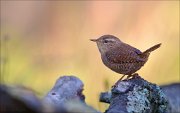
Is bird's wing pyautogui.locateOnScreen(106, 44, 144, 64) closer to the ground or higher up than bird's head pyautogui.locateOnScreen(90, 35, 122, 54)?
closer to the ground

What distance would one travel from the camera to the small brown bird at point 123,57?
3.51 m

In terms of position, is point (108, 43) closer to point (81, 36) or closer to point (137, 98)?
point (137, 98)

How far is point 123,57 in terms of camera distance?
3652 millimetres

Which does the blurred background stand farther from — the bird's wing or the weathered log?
the weathered log

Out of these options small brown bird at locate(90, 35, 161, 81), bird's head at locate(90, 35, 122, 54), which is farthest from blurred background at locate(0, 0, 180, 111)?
small brown bird at locate(90, 35, 161, 81)

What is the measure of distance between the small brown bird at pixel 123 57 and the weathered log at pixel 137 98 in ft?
2.40

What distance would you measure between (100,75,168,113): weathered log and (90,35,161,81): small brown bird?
0.73 metres

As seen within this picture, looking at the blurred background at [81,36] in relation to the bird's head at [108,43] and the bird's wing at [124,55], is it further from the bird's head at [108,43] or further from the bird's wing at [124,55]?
the bird's wing at [124,55]

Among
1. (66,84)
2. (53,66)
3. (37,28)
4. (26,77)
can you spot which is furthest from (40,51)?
(66,84)

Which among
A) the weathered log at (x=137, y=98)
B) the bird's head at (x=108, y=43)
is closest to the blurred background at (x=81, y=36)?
the bird's head at (x=108, y=43)

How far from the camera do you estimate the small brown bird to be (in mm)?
3508

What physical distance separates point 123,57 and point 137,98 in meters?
1.19

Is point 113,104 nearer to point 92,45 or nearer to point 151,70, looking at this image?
point 151,70

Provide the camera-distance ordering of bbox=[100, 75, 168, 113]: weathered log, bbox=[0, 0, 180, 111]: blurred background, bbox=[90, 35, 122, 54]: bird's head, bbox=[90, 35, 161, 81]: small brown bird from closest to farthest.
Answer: bbox=[100, 75, 168, 113]: weathered log
bbox=[90, 35, 161, 81]: small brown bird
bbox=[90, 35, 122, 54]: bird's head
bbox=[0, 0, 180, 111]: blurred background
